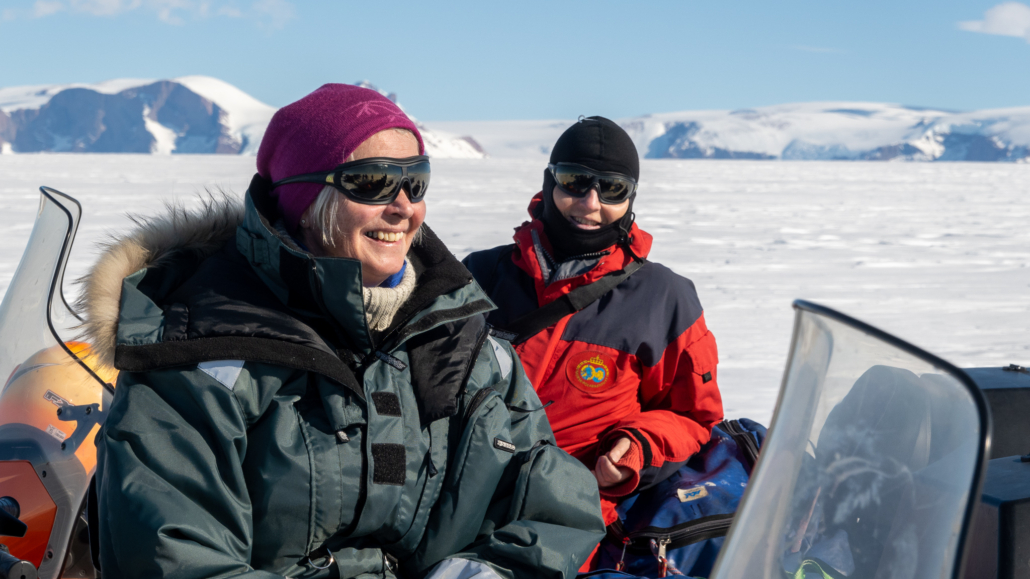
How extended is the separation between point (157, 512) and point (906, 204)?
1826 cm

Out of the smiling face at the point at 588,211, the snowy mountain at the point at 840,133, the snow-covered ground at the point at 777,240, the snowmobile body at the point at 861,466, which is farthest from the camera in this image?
the snowy mountain at the point at 840,133

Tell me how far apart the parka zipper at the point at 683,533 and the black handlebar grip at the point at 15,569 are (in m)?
1.30

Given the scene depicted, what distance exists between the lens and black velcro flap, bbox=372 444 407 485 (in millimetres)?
1296

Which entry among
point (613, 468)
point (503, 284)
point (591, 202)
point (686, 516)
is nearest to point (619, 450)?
point (613, 468)

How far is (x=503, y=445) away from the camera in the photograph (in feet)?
4.78

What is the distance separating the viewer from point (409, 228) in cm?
149

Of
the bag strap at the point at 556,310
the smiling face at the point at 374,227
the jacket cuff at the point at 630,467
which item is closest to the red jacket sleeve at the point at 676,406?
the jacket cuff at the point at 630,467

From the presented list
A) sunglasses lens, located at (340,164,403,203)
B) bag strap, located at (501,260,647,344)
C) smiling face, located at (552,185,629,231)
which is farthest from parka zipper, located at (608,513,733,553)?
sunglasses lens, located at (340,164,403,203)

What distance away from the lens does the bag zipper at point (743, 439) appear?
2100mm

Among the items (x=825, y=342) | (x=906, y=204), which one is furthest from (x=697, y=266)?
(x=906, y=204)

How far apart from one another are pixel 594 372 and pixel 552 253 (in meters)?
0.39

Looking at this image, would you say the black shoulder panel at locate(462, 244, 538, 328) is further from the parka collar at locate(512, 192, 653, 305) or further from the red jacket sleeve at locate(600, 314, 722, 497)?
the red jacket sleeve at locate(600, 314, 722, 497)

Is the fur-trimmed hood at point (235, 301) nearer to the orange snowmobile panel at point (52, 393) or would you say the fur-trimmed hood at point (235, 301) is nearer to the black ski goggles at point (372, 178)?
the black ski goggles at point (372, 178)

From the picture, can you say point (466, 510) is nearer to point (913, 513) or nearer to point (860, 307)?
point (913, 513)
